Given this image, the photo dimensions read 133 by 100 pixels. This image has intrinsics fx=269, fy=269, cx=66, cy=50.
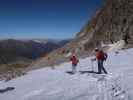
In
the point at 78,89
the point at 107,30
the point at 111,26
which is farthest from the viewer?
the point at 111,26

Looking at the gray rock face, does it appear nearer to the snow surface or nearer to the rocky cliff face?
the rocky cliff face

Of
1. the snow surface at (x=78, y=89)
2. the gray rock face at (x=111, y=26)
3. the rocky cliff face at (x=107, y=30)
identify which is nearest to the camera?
the snow surface at (x=78, y=89)

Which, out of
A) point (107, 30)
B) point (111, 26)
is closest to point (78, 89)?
point (107, 30)

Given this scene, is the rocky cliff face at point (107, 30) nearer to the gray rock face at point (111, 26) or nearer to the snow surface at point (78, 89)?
the gray rock face at point (111, 26)

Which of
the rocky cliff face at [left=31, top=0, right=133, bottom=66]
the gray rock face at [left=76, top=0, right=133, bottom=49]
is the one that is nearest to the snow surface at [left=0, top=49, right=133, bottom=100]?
the rocky cliff face at [left=31, top=0, right=133, bottom=66]

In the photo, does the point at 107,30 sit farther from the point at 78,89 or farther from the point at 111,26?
the point at 78,89

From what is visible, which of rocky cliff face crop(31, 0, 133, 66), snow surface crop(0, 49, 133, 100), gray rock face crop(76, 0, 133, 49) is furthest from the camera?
gray rock face crop(76, 0, 133, 49)

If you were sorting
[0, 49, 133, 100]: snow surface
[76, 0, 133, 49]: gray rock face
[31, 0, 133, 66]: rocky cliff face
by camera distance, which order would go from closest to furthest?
[0, 49, 133, 100]: snow surface
[31, 0, 133, 66]: rocky cliff face
[76, 0, 133, 49]: gray rock face

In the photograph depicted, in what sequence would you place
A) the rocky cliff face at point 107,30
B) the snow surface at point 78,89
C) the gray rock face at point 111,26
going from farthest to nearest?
1. the gray rock face at point 111,26
2. the rocky cliff face at point 107,30
3. the snow surface at point 78,89

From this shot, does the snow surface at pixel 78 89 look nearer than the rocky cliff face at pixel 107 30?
Yes

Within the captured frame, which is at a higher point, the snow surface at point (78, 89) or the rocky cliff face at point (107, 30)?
the rocky cliff face at point (107, 30)

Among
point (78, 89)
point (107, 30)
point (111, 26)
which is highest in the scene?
point (111, 26)

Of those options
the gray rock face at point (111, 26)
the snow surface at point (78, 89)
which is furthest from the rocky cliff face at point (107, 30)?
the snow surface at point (78, 89)

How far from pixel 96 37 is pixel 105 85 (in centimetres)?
3406
